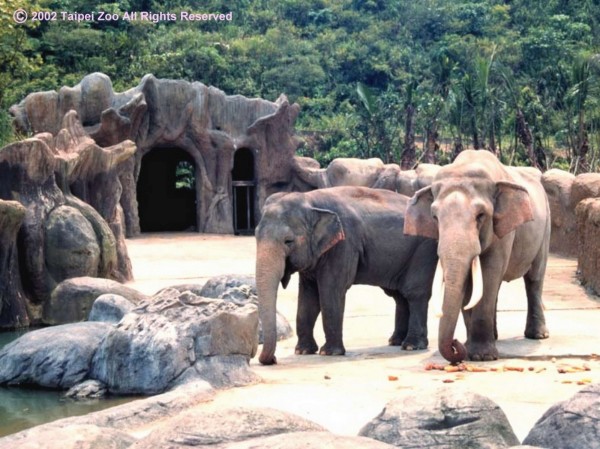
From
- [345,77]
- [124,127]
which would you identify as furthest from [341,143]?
[124,127]

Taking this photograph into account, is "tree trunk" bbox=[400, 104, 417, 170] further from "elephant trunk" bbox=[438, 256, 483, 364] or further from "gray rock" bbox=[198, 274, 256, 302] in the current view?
"elephant trunk" bbox=[438, 256, 483, 364]

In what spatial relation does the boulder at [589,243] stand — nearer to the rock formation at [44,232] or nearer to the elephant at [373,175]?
the rock formation at [44,232]

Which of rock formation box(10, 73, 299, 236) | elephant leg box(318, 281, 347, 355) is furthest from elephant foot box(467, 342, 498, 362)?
rock formation box(10, 73, 299, 236)

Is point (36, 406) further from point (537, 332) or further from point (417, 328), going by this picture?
point (537, 332)

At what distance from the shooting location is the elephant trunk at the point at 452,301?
29.5 ft

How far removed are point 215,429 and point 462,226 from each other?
4804 millimetres

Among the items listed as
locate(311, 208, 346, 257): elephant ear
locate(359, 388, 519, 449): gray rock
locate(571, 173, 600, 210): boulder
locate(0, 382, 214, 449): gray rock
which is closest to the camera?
locate(359, 388, 519, 449): gray rock

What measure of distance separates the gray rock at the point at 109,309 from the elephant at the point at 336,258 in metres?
2.28

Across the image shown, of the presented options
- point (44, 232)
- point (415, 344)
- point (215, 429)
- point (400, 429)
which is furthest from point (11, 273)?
point (215, 429)

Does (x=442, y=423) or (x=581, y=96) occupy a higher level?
(x=581, y=96)

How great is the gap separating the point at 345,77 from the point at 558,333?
1448 inches

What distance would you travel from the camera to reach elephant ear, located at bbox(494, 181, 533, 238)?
9625 mm

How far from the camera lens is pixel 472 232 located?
30.4ft

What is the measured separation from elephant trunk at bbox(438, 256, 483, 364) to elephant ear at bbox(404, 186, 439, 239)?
84 centimetres
